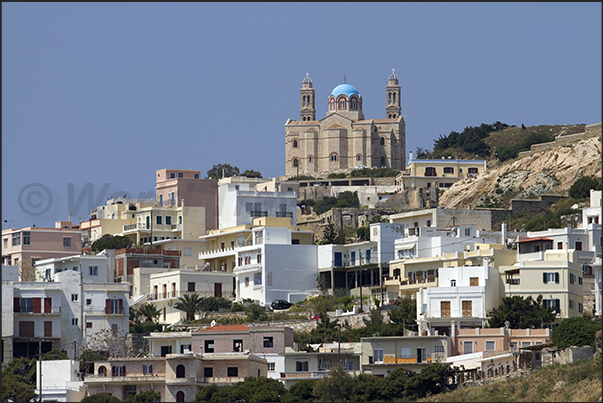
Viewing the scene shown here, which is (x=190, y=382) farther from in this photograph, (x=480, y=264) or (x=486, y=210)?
(x=486, y=210)

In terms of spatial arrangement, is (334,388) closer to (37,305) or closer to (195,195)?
(37,305)

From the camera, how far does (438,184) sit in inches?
4592

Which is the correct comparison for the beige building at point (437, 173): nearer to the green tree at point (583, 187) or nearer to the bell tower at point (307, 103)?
the green tree at point (583, 187)

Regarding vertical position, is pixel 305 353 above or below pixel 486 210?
below

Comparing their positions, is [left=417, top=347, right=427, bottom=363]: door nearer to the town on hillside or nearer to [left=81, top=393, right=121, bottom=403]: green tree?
the town on hillside

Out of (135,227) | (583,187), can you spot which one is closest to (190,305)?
(135,227)

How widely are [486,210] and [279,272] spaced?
20.6 metres

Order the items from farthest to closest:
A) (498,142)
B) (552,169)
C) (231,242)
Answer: (498,142), (552,169), (231,242)

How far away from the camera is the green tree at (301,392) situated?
53.2 m

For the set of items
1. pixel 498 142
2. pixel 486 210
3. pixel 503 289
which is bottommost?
pixel 503 289

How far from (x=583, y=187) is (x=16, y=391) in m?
51.5

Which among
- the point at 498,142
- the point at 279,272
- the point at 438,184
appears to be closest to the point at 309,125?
the point at 498,142

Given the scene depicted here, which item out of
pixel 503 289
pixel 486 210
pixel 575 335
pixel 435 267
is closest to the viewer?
pixel 575 335

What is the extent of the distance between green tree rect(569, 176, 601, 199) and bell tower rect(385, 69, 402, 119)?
63.4m
